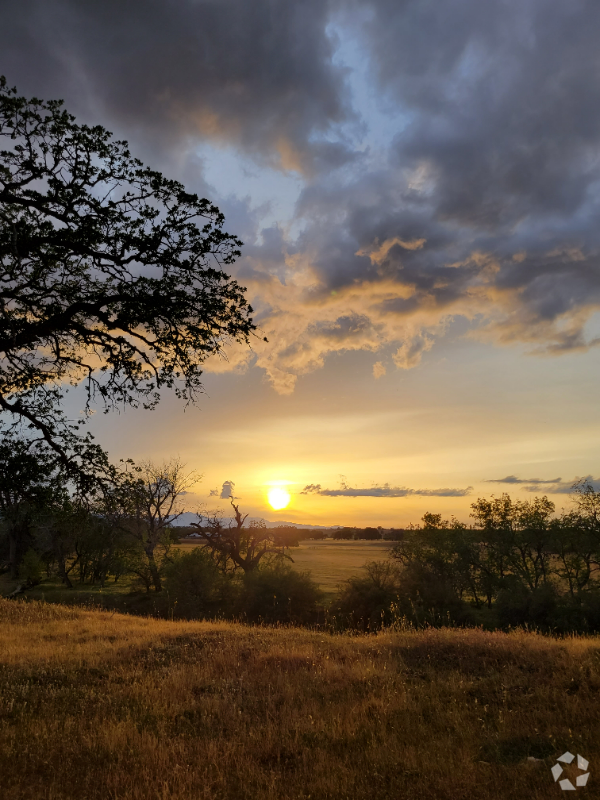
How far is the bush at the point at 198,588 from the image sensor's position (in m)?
40.5

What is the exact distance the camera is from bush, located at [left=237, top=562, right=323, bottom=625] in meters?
37.8

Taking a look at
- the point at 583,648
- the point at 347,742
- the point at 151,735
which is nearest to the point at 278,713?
the point at 347,742

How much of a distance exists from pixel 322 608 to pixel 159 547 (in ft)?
97.7

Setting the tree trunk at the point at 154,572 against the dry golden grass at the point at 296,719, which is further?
the tree trunk at the point at 154,572

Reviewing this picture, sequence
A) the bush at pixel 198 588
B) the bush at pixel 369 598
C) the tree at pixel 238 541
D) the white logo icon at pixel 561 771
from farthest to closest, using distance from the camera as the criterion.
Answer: the tree at pixel 238 541
the bush at pixel 198 588
the bush at pixel 369 598
the white logo icon at pixel 561 771

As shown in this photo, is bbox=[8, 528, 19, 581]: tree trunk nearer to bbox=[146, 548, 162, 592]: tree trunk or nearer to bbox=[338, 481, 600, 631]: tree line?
bbox=[146, 548, 162, 592]: tree trunk

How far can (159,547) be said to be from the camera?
202 ft

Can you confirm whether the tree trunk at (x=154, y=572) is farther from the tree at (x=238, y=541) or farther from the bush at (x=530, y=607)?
the bush at (x=530, y=607)

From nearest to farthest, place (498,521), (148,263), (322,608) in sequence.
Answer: (148,263) < (322,608) < (498,521)

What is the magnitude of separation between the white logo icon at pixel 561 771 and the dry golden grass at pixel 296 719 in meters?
0.13

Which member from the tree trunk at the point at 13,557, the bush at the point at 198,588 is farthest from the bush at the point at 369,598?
the tree trunk at the point at 13,557

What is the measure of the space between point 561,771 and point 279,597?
35.4m

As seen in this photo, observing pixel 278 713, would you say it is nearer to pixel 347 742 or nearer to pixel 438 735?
pixel 347 742

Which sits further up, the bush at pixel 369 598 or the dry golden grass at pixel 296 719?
the dry golden grass at pixel 296 719
